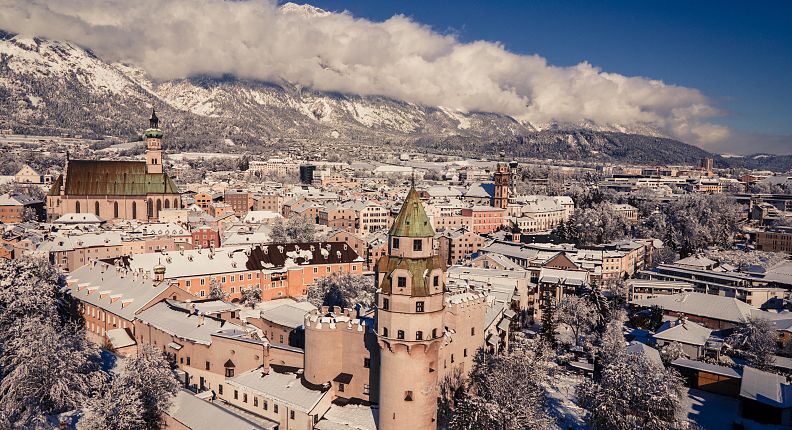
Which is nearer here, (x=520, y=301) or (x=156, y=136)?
(x=520, y=301)

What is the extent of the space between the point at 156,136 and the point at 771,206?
161 metres

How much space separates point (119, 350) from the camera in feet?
192

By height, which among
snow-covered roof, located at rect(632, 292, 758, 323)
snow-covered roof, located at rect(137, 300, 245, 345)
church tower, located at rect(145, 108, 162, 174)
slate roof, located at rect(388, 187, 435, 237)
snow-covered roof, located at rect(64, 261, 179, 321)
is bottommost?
snow-covered roof, located at rect(632, 292, 758, 323)

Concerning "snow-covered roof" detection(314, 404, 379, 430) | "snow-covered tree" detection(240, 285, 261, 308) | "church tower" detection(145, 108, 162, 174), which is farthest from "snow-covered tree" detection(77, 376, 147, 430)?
"church tower" detection(145, 108, 162, 174)

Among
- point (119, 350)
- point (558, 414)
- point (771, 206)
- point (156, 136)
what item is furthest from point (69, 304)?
point (771, 206)

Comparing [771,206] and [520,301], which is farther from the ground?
[771,206]

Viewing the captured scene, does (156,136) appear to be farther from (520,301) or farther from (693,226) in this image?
(693,226)

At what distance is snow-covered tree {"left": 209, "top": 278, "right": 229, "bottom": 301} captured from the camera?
74938mm

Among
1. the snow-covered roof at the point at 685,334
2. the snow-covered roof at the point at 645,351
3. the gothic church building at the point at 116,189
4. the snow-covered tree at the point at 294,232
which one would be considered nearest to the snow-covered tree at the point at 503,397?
the snow-covered roof at the point at 645,351

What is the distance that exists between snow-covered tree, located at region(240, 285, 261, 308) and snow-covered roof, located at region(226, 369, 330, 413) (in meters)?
25.2

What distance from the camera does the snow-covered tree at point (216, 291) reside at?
74.9 m

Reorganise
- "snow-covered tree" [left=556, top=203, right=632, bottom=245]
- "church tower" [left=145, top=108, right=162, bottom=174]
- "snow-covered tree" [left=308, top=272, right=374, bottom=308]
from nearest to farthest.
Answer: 1. "snow-covered tree" [left=308, top=272, right=374, bottom=308]
2. "snow-covered tree" [left=556, top=203, right=632, bottom=245]
3. "church tower" [left=145, top=108, right=162, bottom=174]

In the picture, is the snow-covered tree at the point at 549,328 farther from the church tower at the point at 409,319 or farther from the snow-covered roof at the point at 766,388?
the church tower at the point at 409,319

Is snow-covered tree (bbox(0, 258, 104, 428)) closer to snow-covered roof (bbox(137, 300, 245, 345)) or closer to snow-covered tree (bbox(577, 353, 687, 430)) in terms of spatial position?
snow-covered roof (bbox(137, 300, 245, 345))
